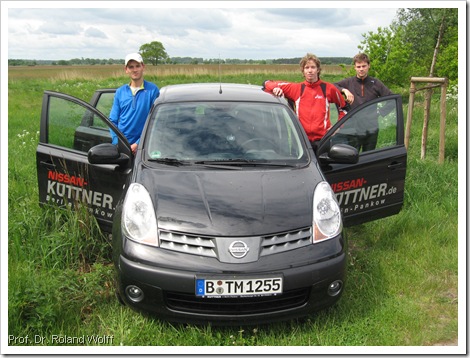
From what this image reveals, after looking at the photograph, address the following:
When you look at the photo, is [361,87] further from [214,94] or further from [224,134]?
[224,134]

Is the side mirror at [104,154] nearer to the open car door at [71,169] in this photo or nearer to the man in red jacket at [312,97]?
the open car door at [71,169]

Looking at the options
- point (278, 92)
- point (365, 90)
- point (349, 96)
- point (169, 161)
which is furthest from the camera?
point (365, 90)

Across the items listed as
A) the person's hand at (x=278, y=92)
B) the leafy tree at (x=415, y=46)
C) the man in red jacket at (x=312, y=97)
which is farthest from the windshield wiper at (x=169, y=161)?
the leafy tree at (x=415, y=46)

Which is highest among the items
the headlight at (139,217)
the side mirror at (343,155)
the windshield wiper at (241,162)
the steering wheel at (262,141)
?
the steering wheel at (262,141)

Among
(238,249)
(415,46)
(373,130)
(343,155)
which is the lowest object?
(238,249)

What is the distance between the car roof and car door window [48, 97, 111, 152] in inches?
27.1

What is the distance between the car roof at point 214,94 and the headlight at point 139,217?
1281 mm

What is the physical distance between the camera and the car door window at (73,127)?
168 inches

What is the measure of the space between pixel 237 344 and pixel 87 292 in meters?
1.21

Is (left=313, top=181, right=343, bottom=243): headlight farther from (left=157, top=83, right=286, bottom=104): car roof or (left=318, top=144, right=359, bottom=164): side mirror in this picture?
(left=157, top=83, right=286, bottom=104): car roof

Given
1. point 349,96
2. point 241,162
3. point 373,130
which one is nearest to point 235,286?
point 241,162

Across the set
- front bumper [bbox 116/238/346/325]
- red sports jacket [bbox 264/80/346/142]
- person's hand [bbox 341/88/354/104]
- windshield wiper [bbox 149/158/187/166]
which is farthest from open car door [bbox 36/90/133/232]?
person's hand [bbox 341/88/354/104]

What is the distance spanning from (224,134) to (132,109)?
1364 mm

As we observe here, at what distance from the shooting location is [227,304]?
2.99m
